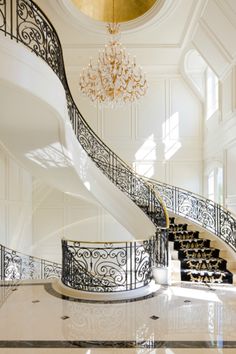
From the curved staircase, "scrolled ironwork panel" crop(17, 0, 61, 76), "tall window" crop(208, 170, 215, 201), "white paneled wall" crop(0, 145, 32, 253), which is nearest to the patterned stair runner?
the curved staircase

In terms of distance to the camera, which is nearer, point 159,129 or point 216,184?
point 216,184

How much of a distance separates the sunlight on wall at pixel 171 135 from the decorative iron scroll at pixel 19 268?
18.1 feet

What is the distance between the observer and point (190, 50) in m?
9.36

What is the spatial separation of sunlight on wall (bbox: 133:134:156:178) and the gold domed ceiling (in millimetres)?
4086

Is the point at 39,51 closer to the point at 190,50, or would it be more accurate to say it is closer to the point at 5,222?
the point at 5,222

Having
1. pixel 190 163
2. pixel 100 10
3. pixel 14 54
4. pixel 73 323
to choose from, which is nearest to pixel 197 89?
pixel 190 163

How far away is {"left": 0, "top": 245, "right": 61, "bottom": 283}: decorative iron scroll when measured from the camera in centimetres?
683

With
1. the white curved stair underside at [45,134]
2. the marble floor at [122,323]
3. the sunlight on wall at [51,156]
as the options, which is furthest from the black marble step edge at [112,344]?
the sunlight on wall at [51,156]

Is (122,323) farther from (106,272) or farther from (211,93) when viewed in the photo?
(211,93)

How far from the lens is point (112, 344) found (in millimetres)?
3410

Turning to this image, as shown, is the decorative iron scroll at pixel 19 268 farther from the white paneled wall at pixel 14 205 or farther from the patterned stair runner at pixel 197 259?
the patterned stair runner at pixel 197 259

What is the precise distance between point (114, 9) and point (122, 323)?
7919 millimetres

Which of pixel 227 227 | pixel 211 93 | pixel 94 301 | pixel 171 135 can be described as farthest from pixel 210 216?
pixel 211 93

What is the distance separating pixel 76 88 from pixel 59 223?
4.98 meters
